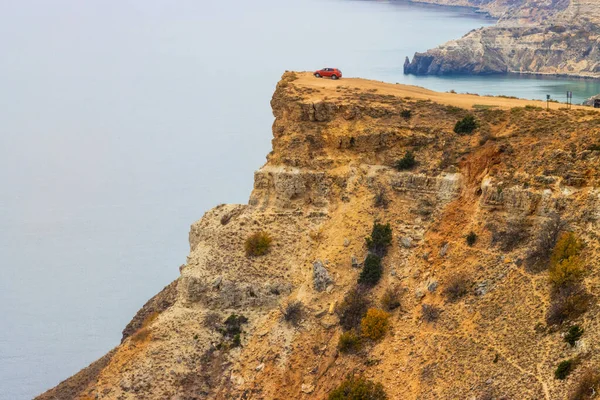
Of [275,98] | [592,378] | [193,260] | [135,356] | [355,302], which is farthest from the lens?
[275,98]

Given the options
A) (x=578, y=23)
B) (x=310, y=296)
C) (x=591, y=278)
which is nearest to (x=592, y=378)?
→ (x=591, y=278)

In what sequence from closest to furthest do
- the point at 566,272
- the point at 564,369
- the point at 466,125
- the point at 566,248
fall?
the point at 564,369 < the point at 566,272 < the point at 566,248 < the point at 466,125

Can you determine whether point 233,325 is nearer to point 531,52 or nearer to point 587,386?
point 587,386

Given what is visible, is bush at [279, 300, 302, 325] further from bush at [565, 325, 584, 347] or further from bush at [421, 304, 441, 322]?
bush at [565, 325, 584, 347]

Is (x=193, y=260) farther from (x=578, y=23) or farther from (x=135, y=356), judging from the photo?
(x=578, y=23)

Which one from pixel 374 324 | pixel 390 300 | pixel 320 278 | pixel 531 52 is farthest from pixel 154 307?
pixel 531 52

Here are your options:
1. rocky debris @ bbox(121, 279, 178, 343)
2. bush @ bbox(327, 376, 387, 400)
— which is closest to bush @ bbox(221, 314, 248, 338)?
rocky debris @ bbox(121, 279, 178, 343)
